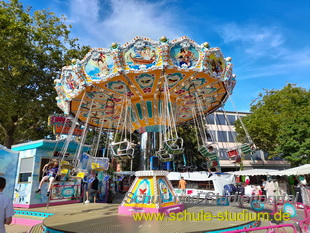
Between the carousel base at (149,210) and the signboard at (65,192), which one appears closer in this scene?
the carousel base at (149,210)

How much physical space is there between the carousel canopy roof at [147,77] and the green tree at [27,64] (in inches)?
213

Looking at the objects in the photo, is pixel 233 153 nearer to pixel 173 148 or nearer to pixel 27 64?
pixel 173 148

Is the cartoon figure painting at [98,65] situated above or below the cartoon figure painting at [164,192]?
above

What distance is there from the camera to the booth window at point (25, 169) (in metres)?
10.5

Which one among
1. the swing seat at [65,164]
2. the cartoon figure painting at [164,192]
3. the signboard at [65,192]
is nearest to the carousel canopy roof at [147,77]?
the swing seat at [65,164]

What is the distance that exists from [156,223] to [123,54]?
5.92m

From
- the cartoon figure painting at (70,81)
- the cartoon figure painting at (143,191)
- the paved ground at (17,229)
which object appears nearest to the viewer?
the cartoon figure painting at (143,191)

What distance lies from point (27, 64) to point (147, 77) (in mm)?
9599

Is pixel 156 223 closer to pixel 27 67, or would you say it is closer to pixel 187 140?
pixel 27 67

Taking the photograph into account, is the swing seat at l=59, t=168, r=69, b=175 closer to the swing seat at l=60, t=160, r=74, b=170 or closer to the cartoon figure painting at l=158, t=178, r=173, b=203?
the swing seat at l=60, t=160, r=74, b=170

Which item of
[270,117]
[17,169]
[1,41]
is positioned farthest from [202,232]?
[270,117]

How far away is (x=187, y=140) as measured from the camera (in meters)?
25.1

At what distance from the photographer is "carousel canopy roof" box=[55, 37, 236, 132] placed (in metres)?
8.26

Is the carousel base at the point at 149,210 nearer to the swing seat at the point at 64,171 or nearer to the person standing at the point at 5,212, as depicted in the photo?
the swing seat at the point at 64,171
